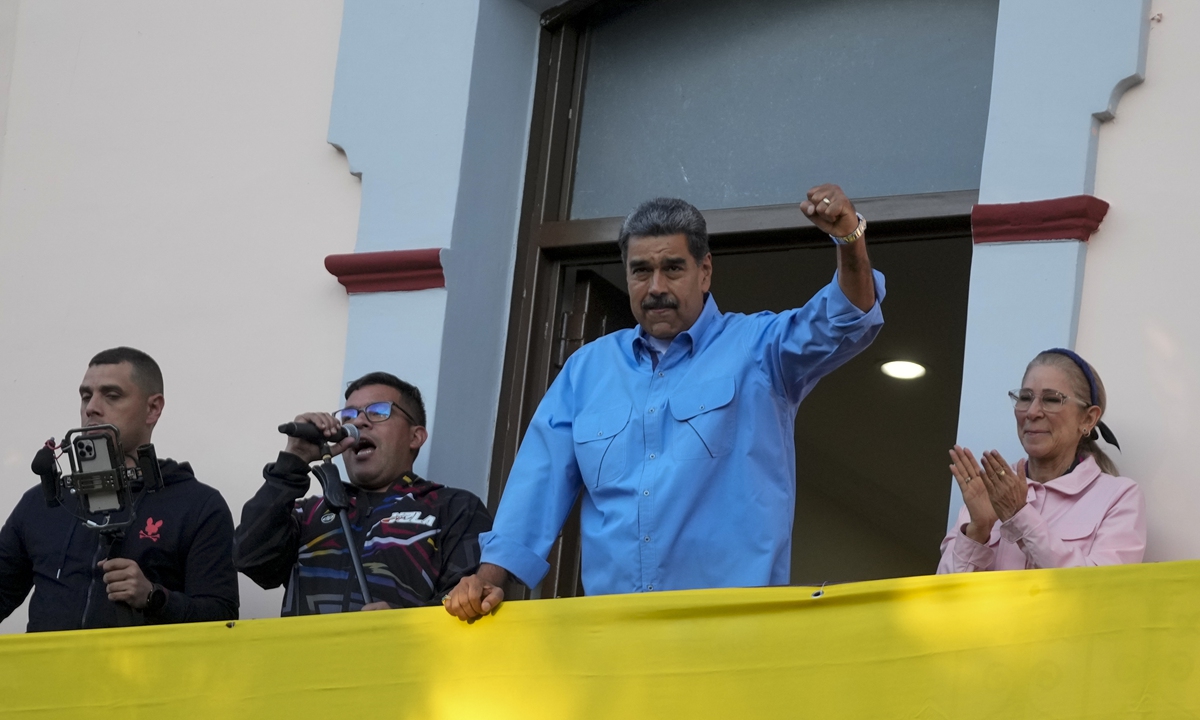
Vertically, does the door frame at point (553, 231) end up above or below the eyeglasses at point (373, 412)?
above

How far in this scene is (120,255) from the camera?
5.59 meters

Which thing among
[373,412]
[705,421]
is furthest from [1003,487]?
[373,412]

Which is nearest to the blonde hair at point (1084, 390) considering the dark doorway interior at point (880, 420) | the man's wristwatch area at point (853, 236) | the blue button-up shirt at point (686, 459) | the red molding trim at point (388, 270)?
the blue button-up shirt at point (686, 459)

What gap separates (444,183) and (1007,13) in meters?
1.82

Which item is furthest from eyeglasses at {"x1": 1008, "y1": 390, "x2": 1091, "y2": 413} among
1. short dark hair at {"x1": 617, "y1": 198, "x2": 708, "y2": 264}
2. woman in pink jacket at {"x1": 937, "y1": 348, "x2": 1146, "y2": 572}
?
short dark hair at {"x1": 617, "y1": 198, "x2": 708, "y2": 264}

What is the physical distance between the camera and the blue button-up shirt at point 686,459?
349 cm

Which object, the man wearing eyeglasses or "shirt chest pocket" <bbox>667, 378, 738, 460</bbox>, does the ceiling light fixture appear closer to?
the man wearing eyeglasses

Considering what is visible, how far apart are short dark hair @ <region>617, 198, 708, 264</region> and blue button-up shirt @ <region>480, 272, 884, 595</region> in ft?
0.50

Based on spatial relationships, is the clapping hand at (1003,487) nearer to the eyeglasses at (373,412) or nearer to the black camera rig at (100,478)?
the eyeglasses at (373,412)

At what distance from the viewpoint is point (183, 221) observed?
5520mm

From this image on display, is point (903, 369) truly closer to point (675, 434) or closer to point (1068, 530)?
point (1068, 530)

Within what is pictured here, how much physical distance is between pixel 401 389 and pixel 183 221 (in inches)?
57.8

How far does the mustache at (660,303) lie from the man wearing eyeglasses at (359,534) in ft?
2.67

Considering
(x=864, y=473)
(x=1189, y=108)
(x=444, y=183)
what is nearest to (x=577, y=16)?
(x=444, y=183)
